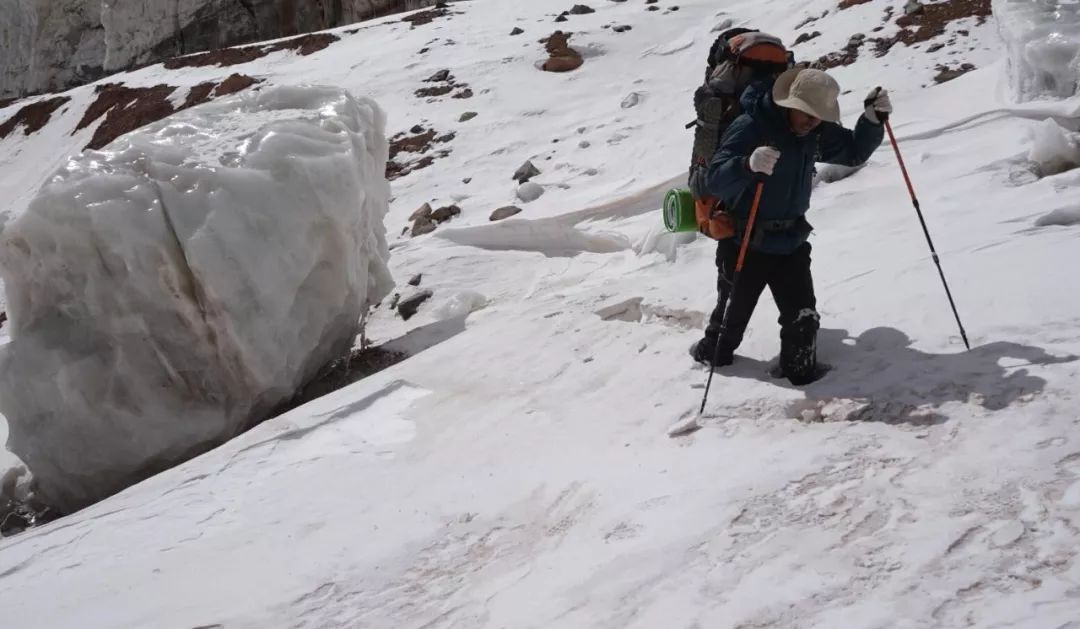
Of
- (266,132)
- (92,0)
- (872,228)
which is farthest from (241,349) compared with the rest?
(92,0)

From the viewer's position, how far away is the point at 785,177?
3752mm

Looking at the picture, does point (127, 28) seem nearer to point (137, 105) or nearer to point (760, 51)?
point (137, 105)

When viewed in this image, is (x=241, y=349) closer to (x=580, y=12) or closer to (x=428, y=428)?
(x=428, y=428)

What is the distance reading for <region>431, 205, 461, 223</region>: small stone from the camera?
33.8 feet

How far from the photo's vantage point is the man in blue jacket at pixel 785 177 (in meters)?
3.46

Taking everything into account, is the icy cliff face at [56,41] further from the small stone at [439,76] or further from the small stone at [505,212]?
the small stone at [505,212]

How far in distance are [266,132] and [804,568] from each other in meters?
5.08

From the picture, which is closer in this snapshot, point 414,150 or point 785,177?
point 785,177

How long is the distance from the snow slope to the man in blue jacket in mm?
299

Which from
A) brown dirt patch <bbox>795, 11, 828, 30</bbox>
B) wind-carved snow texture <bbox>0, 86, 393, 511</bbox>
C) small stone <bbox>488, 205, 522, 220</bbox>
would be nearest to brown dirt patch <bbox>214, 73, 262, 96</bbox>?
brown dirt patch <bbox>795, 11, 828, 30</bbox>

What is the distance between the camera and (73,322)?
19.8ft

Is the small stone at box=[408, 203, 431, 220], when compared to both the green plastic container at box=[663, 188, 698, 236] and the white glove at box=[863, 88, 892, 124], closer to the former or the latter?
the green plastic container at box=[663, 188, 698, 236]

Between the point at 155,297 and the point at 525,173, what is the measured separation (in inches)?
228

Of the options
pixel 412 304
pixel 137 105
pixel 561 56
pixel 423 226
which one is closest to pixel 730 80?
pixel 412 304
